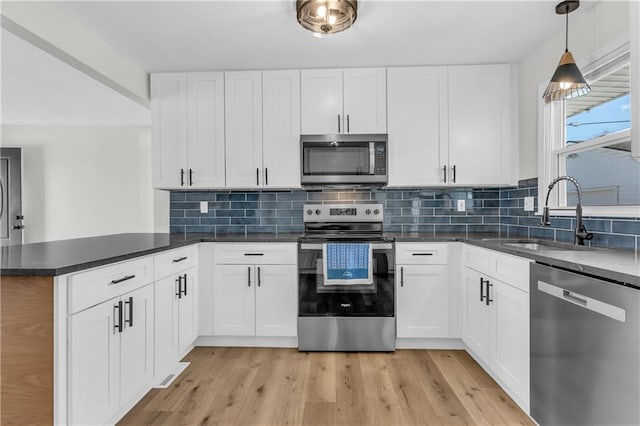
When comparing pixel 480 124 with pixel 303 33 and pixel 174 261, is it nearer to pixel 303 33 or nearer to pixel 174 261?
pixel 303 33

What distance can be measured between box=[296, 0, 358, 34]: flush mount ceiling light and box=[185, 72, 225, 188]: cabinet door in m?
1.30

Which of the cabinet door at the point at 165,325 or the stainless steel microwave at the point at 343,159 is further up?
the stainless steel microwave at the point at 343,159

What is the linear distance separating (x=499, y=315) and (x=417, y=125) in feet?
5.37

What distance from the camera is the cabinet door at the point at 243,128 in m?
3.05

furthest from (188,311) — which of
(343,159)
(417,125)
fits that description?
(417,125)

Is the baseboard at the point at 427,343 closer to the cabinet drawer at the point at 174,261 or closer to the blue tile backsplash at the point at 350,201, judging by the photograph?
the blue tile backsplash at the point at 350,201

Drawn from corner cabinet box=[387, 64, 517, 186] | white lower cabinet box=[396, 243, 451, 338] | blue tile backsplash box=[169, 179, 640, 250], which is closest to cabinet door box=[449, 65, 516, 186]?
corner cabinet box=[387, 64, 517, 186]

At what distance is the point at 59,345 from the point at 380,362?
6.52 feet

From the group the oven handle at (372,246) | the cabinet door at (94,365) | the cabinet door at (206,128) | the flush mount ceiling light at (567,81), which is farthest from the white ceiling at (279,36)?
the cabinet door at (94,365)

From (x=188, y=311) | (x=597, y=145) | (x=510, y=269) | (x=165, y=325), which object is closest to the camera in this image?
(x=510, y=269)

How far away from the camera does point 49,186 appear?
191 inches

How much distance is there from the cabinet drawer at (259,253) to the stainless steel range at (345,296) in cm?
10

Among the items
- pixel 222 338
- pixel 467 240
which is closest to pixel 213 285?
pixel 222 338

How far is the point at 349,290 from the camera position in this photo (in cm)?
272
